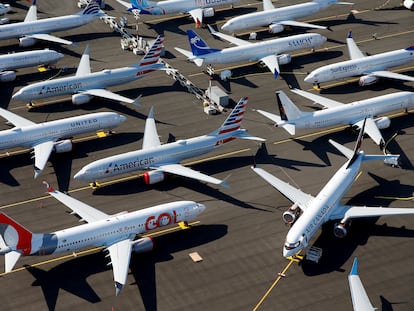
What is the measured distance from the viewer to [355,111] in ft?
343

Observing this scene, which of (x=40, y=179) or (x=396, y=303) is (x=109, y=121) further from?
(x=396, y=303)

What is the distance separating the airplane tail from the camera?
9781 centimetres

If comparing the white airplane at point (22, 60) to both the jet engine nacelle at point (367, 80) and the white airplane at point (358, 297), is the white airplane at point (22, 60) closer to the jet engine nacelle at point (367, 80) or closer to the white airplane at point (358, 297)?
Result: the jet engine nacelle at point (367, 80)

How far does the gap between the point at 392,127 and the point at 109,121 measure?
43.7 meters

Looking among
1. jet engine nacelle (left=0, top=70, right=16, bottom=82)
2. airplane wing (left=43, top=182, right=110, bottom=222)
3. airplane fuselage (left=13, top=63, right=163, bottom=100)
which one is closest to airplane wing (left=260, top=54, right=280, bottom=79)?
airplane fuselage (left=13, top=63, right=163, bottom=100)

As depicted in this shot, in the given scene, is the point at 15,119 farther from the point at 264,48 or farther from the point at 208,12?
the point at 208,12

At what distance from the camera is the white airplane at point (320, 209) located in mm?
78062

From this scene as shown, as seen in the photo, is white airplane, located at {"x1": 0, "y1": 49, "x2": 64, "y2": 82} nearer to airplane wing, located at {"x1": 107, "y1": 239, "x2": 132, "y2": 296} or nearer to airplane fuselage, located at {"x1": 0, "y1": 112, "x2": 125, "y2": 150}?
airplane fuselage, located at {"x1": 0, "y1": 112, "x2": 125, "y2": 150}

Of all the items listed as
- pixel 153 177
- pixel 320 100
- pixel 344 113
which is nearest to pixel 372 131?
pixel 344 113

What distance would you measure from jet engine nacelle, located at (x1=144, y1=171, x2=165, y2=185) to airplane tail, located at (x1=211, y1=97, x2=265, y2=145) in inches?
403

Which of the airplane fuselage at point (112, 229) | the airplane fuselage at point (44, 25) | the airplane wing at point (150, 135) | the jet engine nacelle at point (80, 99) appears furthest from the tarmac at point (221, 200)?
the airplane wing at point (150, 135)

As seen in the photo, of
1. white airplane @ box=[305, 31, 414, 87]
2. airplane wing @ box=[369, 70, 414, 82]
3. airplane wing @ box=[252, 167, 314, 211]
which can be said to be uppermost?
white airplane @ box=[305, 31, 414, 87]

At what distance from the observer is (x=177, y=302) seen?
74.4 metres

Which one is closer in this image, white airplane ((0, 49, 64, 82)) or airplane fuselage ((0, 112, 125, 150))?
airplane fuselage ((0, 112, 125, 150))
